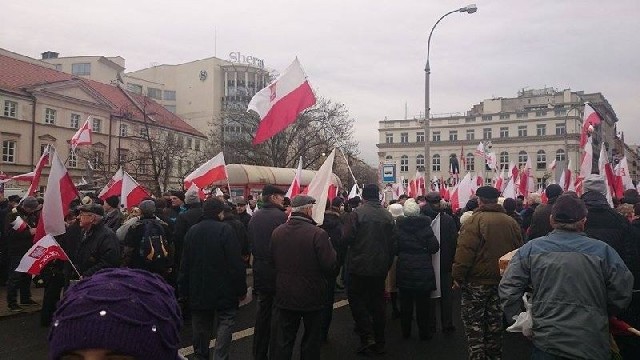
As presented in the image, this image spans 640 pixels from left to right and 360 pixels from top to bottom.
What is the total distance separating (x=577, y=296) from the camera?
361 cm

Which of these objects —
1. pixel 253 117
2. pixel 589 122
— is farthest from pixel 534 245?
pixel 253 117

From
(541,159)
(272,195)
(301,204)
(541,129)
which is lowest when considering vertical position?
(301,204)

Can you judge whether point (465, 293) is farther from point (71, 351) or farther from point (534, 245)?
point (71, 351)

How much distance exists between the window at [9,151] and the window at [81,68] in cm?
2710

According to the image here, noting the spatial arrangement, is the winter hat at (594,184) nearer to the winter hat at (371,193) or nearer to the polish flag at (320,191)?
the winter hat at (371,193)

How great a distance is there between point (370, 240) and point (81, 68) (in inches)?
2694

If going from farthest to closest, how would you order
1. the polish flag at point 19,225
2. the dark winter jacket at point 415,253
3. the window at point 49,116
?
the window at point 49,116 → the polish flag at point 19,225 → the dark winter jacket at point 415,253

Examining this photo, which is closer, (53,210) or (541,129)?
(53,210)

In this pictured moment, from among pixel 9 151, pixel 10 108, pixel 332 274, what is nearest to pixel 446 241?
pixel 332 274

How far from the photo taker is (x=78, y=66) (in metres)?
66.7

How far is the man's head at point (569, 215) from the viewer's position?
152 inches

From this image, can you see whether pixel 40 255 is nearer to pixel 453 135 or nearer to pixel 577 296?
pixel 577 296

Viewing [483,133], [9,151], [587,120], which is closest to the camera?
[587,120]


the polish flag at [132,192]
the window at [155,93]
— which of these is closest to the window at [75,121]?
the window at [155,93]
